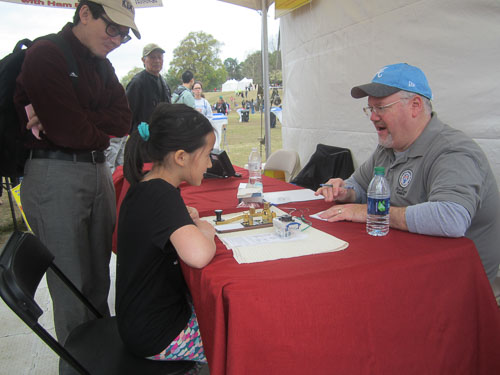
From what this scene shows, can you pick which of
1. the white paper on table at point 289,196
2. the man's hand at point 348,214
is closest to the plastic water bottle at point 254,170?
the white paper on table at point 289,196

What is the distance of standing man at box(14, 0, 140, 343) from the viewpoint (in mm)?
1485

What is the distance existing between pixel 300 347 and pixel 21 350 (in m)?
1.92

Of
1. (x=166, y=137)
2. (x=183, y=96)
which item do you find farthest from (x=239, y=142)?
(x=166, y=137)

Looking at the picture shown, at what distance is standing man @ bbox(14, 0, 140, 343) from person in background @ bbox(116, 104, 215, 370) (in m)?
0.49

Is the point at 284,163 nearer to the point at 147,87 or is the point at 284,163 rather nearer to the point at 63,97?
the point at 147,87

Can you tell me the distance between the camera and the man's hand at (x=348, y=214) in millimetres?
1387

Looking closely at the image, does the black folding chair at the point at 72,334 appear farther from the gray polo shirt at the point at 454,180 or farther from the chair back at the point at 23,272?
the gray polo shirt at the point at 454,180

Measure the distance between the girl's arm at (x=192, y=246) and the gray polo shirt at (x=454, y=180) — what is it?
0.79 metres

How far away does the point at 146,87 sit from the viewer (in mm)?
4238

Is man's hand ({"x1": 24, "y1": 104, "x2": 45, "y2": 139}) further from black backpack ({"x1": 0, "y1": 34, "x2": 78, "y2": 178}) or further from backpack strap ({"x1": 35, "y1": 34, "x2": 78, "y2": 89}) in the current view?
backpack strap ({"x1": 35, "y1": 34, "x2": 78, "y2": 89})

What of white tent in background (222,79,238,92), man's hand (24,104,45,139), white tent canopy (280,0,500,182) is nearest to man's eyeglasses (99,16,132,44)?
man's hand (24,104,45,139)

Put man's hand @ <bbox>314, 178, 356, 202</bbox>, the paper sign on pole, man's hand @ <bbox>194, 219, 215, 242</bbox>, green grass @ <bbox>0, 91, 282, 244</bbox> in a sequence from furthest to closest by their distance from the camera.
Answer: green grass @ <bbox>0, 91, 282, 244</bbox> < the paper sign on pole < man's hand @ <bbox>314, 178, 356, 202</bbox> < man's hand @ <bbox>194, 219, 215, 242</bbox>

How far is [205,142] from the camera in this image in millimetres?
1300

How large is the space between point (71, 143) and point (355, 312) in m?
1.29
